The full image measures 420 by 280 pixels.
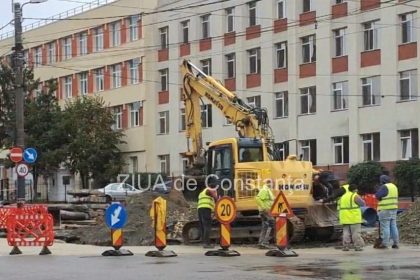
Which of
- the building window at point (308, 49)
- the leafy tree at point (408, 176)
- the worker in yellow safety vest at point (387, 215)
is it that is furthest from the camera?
the building window at point (308, 49)

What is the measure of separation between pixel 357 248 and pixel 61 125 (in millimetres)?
41296

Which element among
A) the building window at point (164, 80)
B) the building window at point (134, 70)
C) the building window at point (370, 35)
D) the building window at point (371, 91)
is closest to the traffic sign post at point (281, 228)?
the building window at point (371, 91)

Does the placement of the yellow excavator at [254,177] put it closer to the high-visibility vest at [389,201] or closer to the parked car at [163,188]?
the high-visibility vest at [389,201]

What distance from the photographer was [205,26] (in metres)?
57.6

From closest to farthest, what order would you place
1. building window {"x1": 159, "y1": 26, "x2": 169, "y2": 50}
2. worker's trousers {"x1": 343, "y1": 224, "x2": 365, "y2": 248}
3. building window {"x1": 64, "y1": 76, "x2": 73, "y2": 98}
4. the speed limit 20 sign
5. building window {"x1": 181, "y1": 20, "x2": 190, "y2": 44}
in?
the speed limit 20 sign
worker's trousers {"x1": 343, "y1": 224, "x2": 365, "y2": 248}
building window {"x1": 181, "y1": 20, "x2": 190, "y2": 44}
building window {"x1": 159, "y1": 26, "x2": 169, "y2": 50}
building window {"x1": 64, "y1": 76, "x2": 73, "y2": 98}

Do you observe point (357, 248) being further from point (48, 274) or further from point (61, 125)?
point (61, 125)

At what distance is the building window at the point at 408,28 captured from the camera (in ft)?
144

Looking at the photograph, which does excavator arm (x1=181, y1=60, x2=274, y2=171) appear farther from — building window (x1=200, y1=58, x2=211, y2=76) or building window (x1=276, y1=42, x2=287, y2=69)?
building window (x1=200, y1=58, x2=211, y2=76)

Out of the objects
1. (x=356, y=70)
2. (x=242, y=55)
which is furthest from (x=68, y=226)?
(x=242, y=55)

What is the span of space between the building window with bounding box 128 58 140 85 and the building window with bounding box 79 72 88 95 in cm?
713

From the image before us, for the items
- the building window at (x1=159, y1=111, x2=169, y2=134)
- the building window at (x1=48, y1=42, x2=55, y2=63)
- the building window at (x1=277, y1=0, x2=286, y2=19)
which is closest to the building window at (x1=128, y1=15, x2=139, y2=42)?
the building window at (x1=159, y1=111, x2=169, y2=134)

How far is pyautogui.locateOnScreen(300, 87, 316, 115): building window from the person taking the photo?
49.7 m

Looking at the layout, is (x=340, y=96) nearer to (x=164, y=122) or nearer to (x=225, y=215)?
(x=164, y=122)

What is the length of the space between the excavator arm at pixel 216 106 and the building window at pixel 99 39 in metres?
40.1
